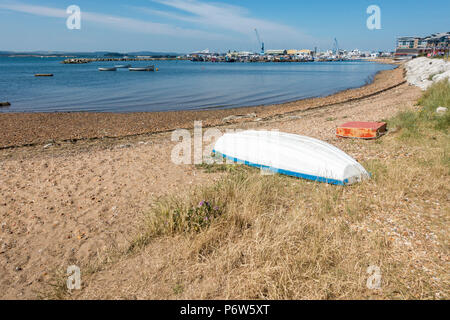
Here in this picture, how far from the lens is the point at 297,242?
149 inches

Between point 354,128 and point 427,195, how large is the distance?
169 inches

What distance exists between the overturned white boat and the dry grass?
0.30m

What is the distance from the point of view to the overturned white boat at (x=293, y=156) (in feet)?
18.9

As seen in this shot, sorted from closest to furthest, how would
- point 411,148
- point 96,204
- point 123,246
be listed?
point 123,246
point 96,204
point 411,148

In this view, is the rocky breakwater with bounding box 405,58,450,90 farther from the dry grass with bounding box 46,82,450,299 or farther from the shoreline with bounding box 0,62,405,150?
the dry grass with bounding box 46,82,450,299

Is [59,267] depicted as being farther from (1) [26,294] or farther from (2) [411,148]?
(2) [411,148]

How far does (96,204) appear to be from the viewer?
5.58 metres

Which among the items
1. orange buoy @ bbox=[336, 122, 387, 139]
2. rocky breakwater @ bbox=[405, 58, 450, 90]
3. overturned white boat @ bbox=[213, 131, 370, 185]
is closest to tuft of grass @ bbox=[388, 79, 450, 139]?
orange buoy @ bbox=[336, 122, 387, 139]

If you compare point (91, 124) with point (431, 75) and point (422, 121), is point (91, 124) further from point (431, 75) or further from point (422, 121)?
point (431, 75)

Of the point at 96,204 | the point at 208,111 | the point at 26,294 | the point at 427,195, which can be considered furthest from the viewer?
the point at 208,111

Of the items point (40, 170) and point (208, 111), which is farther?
point (208, 111)

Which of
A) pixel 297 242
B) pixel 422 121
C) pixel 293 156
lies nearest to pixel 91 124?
pixel 293 156

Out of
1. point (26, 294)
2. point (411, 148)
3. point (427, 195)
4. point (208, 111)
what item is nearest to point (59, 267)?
point (26, 294)

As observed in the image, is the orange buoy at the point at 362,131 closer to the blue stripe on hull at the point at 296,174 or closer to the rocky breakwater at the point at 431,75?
the blue stripe on hull at the point at 296,174
